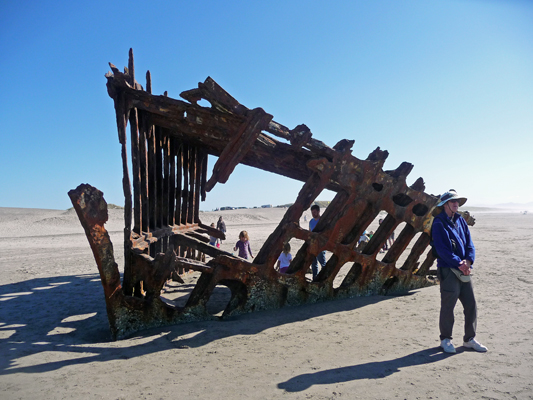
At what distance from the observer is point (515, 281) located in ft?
22.2

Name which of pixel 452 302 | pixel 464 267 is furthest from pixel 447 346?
pixel 464 267

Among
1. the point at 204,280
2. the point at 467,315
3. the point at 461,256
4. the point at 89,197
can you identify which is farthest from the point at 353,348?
the point at 89,197

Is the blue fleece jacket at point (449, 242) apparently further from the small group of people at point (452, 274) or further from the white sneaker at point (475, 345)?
the white sneaker at point (475, 345)

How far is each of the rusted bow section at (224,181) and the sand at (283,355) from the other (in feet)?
1.04

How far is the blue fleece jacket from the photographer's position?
347 centimetres

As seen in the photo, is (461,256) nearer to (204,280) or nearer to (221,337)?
(221,337)

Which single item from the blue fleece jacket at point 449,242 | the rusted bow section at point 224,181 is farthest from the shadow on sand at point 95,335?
the blue fleece jacket at point 449,242

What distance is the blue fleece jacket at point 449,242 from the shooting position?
347 cm

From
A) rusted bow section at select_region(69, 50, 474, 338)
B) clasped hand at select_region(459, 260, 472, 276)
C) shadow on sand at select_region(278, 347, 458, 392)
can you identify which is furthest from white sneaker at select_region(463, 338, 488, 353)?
rusted bow section at select_region(69, 50, 474, 338)

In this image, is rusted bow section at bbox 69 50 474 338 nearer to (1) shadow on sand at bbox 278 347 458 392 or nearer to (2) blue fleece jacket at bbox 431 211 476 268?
(2) blue fleece jacket at bbox 431 211 476 268

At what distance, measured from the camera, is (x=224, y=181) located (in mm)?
4816

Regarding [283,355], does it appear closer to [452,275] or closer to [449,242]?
[452,275]

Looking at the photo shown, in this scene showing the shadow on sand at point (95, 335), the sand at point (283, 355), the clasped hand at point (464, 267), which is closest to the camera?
the sand at point (283, 355)

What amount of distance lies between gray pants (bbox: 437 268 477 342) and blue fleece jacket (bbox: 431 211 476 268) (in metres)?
0.15
